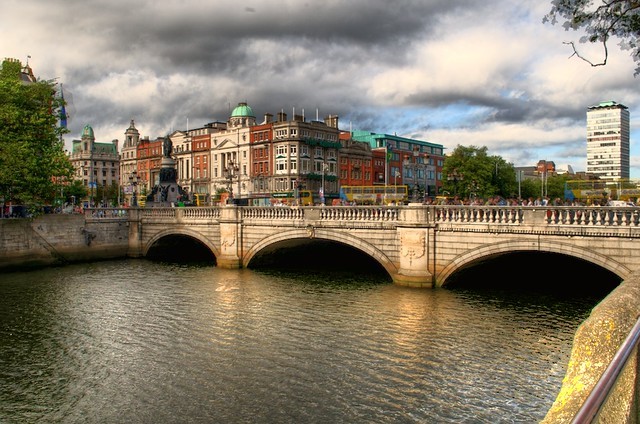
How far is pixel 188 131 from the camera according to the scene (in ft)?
358

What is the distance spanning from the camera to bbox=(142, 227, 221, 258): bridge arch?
38.8 m

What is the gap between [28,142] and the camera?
39.7 meters

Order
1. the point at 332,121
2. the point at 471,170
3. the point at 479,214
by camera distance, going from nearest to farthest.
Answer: the point at 479,214, the point at 471,170, the point at 332,121

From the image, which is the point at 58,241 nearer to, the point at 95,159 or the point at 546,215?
the point at 546,215

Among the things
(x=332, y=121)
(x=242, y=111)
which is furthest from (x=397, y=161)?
(x=242, y=111)

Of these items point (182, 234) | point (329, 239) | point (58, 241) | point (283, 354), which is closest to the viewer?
point (283, 354)

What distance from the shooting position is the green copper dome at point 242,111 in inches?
3868

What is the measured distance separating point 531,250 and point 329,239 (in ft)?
38.8

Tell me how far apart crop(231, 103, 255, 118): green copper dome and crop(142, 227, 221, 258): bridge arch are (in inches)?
2252

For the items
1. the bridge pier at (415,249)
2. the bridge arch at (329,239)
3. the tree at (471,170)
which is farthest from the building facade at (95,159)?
the bridge pier at (415,249)

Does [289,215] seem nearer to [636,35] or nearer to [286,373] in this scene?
[286,373]

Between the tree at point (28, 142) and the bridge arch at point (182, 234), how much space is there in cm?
821

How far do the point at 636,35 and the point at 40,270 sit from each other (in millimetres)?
38912

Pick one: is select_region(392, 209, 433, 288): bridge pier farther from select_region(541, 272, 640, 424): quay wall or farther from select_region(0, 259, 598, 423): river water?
select_region(541, 272, 640, 424): quay wall
